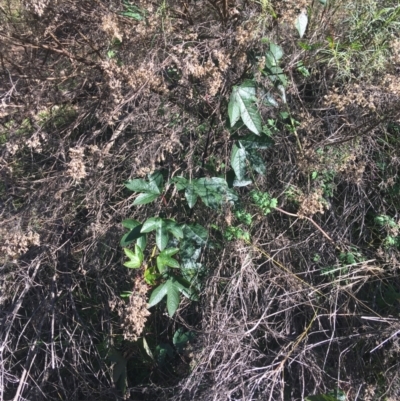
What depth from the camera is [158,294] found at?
231 cm

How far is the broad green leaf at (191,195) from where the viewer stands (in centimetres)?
231

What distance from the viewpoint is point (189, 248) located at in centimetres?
244

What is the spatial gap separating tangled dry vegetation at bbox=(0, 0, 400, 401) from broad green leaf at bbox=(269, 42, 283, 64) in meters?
0.05

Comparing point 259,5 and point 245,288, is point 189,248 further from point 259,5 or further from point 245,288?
point 259,5

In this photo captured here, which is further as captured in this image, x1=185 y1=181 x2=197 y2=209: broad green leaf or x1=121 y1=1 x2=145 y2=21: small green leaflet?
x1=121 y1=1 x2=145 y2=21: small green leaflet

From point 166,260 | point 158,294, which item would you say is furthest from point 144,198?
point 158,294

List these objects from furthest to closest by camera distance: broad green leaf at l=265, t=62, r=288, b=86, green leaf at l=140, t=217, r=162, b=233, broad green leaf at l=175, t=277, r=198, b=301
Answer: broad green leaf at l=265, t=62, r=288, b=86, broad green leaf at l=175, t=277, r=198, b=301, green leaf at l=140, t=217, r=162, b=233

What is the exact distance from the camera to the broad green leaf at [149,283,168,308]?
229 centimetres

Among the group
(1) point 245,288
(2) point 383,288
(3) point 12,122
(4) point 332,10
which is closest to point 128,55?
(3) point 12,122

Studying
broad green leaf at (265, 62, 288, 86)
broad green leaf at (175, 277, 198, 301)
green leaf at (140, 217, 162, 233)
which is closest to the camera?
green leaf at (140, 217, 162, 233)

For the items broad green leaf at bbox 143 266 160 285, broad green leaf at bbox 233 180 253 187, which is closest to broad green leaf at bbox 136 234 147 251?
broad green leaf at bbox 143 266 160 285

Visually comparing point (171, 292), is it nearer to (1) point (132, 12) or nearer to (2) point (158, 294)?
(2) point (158, 294)

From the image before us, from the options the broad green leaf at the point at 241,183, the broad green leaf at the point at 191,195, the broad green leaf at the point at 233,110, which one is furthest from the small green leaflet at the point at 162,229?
the broad green leaf at the point at 233,110

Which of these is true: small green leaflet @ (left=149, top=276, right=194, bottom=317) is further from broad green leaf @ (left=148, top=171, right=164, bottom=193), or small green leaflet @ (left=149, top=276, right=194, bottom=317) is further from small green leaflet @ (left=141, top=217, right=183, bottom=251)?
broad green leaf @ (left=148, top=171, right=164, bottom=193)
